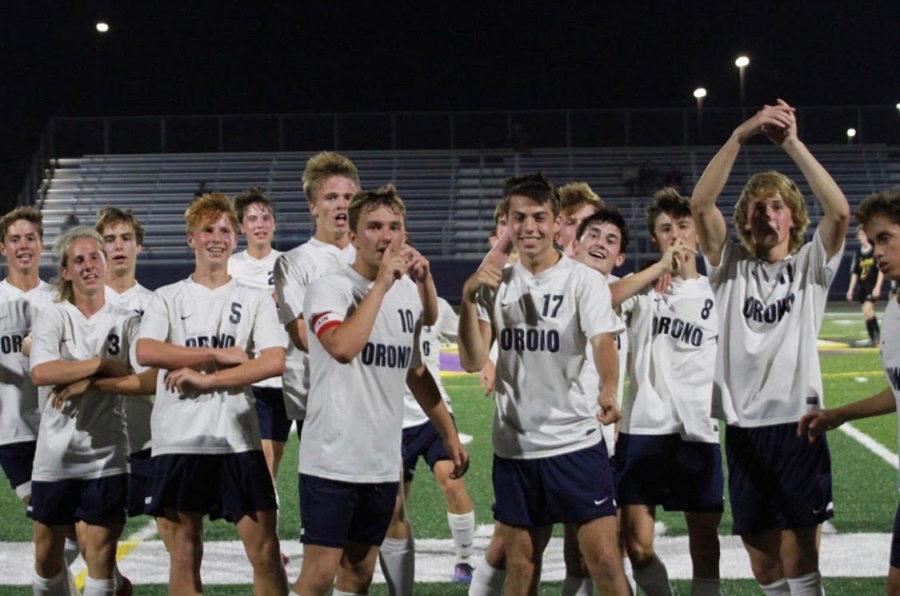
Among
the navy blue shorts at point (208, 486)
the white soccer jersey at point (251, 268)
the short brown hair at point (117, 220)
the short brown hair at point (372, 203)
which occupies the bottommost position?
the navy blue shorts at point (208, 486)

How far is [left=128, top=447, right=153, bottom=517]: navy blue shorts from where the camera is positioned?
243 inches

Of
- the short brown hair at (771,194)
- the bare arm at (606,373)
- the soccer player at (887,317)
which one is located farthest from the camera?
the short brown hair at (771,194)

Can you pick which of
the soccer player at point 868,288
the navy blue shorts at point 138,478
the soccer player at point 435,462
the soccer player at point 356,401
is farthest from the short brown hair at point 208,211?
the soccer player at point 868,288

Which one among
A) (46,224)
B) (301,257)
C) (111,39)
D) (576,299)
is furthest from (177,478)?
(111,39)

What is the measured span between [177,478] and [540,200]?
6.24 ft

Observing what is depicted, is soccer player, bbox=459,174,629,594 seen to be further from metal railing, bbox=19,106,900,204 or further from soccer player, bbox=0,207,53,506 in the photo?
metal railing, bbox=19,106,900,204

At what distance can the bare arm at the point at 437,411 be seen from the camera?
5328 mm

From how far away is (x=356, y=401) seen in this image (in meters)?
5.01

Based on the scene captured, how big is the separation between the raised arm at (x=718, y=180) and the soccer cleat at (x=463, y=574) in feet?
8.10

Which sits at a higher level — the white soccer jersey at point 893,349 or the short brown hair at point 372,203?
the short brown hair at point 372,203

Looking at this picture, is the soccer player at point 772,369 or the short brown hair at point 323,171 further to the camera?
the short brown hair at point 323,171

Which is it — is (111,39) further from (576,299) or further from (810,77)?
(576,299)

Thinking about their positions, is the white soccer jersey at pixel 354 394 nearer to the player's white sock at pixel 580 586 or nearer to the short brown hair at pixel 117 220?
the player's white sock at pixel 580 586

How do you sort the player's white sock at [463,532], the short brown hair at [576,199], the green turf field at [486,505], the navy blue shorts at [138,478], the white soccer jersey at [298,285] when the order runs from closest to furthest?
the white soccer jersey at [298,285], the navy blue shorts at [138,478], the short brown hair at [576,199], the green turf field at [486,505], the player's white sock at [463,532]
